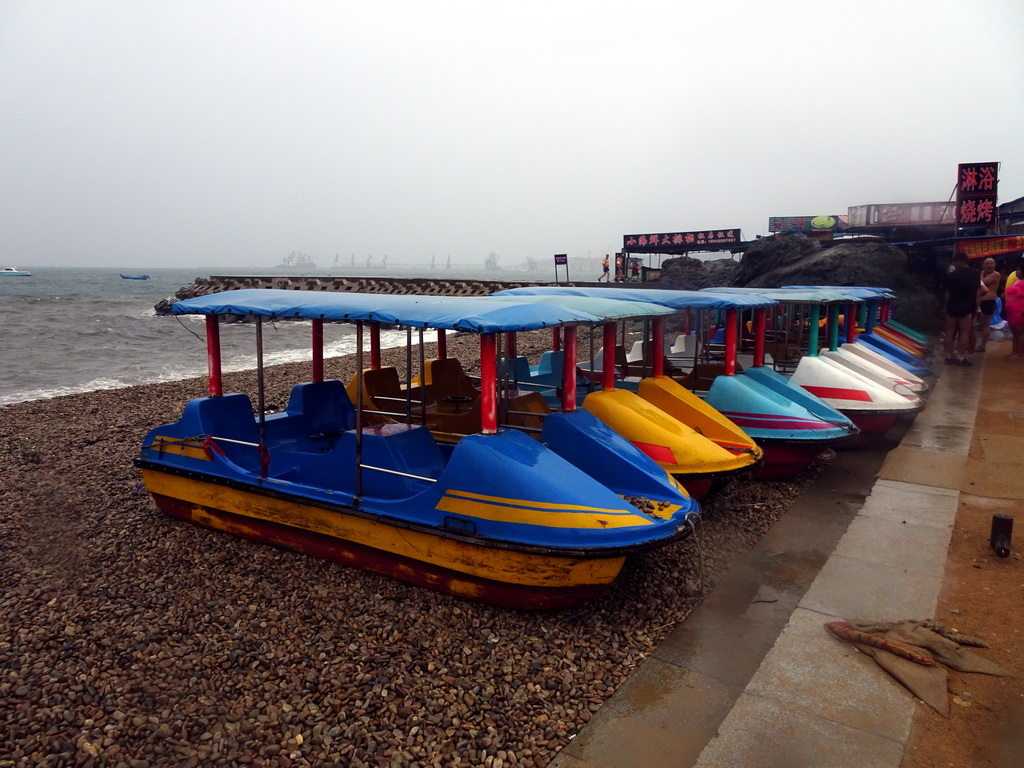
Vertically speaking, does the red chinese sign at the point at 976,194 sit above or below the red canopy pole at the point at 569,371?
above

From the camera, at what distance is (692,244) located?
39.4 metres

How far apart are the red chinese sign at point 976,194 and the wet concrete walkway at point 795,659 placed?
16.5 m

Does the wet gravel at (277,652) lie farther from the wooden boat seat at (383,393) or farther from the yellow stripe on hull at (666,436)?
the wooden boat seat at (383,393)

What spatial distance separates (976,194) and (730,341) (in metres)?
16.9

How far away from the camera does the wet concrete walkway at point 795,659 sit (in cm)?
404

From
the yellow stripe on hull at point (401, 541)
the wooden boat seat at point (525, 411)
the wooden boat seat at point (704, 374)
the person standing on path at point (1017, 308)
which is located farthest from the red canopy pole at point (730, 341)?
the person standing on path at point (1017, 308)

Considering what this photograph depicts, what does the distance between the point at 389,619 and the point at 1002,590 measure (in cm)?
499

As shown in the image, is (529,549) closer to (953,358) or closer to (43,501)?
(43,501)

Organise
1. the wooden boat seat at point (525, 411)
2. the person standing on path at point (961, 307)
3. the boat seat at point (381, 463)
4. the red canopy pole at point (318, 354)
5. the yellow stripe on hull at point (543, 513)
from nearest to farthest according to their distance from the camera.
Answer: the yellow stripe on hull at point (543, 513)
the boat seat at point (381, 463)
the wooden boat seat at point (525, 411)
the red canopy pole at point (318, 354)
the person standing on path at point (961, 307)

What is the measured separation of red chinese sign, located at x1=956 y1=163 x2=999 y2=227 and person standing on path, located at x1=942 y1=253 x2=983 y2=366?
5.70m

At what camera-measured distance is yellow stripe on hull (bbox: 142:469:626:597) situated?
5.25 m

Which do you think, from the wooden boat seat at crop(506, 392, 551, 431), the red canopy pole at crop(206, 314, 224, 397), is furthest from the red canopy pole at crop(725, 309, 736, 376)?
the red canopy pole at crop(206, 314, 224, 397)

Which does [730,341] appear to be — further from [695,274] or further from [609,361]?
[695,274]

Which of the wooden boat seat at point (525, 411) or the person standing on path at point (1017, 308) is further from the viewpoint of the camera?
the person standing on path at point (1017, 308)
